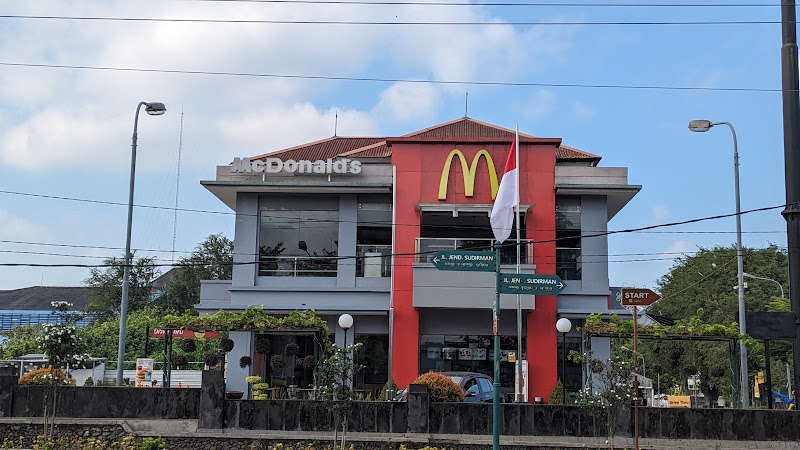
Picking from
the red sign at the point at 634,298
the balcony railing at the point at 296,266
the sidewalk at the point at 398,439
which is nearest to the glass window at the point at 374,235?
the balcony railing at the point at 296,266

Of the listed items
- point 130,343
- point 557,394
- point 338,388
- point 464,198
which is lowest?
point 557,394

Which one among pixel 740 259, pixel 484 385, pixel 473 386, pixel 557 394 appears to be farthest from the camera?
pixel 557 394

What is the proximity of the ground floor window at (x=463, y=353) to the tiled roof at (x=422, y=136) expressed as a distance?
27.7ft

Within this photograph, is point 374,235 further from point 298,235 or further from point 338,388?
point 338,388

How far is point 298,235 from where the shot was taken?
104 feet

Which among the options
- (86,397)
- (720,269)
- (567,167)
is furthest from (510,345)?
(720,269)

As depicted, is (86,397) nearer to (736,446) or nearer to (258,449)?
(258,449)

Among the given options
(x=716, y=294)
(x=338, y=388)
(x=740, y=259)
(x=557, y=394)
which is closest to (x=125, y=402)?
(x=338, y=388)

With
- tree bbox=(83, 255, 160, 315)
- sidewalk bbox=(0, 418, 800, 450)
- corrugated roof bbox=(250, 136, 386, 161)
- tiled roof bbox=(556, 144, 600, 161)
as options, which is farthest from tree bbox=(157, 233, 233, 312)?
sidewalk bbox=(0, 418, 800, 450)

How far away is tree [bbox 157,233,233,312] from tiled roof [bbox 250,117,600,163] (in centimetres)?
2878

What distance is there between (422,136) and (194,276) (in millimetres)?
39858

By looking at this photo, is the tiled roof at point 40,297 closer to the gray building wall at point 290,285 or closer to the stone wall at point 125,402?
the gray building wall at point 290,285

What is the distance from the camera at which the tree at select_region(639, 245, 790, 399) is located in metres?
48.3

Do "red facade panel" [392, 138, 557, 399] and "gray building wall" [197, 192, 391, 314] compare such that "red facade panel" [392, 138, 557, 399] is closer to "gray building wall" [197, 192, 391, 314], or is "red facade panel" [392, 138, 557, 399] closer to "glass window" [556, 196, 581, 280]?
"glass window" [556, 196, 581, 280]
